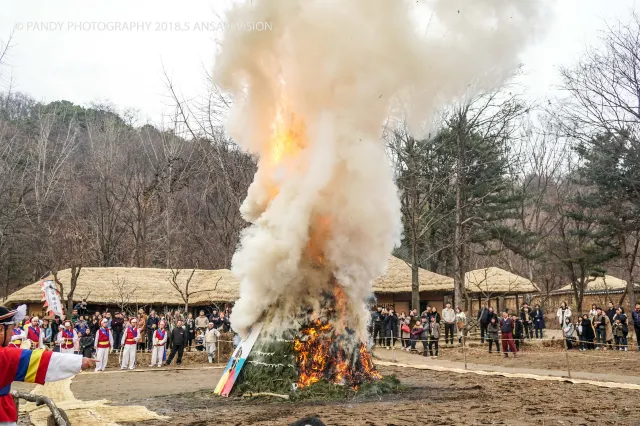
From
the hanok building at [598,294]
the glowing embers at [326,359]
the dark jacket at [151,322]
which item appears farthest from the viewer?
the hanok building at [598,294]

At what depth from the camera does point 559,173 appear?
52562mm

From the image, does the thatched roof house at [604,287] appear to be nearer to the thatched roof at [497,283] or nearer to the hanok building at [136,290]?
the thatched roof at [497,283]

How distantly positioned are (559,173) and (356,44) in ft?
142

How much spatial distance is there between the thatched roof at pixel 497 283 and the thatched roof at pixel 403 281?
1.48 metres

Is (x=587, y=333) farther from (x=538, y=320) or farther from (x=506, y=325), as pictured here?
(x=506, y=325)

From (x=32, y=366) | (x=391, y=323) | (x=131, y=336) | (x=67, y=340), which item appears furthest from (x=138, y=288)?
(x=32, y=366)

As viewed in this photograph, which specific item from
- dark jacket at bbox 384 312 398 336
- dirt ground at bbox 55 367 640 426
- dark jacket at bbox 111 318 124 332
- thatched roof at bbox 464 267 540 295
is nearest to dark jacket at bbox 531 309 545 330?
thatched roof at bbox 464 267 540 295

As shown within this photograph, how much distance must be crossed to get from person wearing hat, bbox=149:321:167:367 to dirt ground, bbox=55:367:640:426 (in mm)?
6662

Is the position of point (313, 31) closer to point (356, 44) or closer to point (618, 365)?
point (356, 44)

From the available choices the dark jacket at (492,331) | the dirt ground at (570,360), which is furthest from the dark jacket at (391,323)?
the dark jacket at (492,331)

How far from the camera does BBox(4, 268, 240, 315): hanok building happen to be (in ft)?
111

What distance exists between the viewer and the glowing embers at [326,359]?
13664 millimetres

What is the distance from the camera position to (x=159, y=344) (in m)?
23.9

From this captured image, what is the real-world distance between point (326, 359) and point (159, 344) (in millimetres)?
11997
